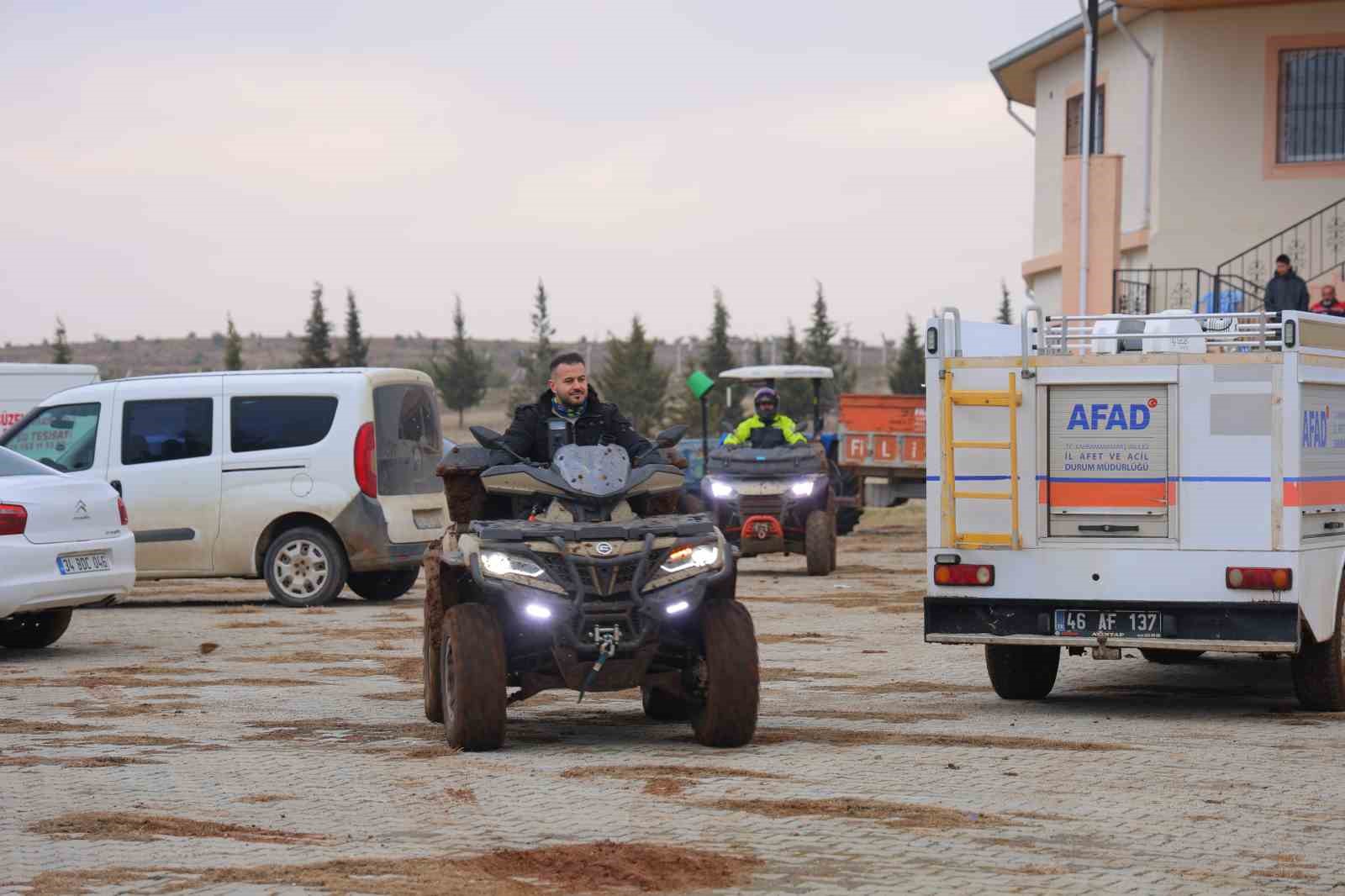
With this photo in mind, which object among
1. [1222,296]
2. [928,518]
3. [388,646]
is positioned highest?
[1222,296]

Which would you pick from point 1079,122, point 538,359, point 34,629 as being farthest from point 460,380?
point 34,629

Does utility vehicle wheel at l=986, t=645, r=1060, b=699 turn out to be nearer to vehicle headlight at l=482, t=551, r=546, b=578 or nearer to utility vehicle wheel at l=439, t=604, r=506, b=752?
vehicle headlight at l=482, t=551, r=546, b=578

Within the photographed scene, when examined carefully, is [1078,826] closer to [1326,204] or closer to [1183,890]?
[1183,890]

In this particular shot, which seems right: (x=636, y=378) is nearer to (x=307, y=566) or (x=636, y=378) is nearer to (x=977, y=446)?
(x=307, y=566)


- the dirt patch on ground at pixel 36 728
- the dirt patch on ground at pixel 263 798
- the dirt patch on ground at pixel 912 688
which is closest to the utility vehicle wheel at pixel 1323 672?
the dirt patch on ground at pixel 912 688

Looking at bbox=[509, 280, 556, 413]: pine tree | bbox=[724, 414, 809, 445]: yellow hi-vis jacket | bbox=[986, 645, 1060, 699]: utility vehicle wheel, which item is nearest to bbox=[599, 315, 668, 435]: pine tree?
bbox=[509, 280, 556, 413]: pine tree

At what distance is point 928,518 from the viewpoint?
38.3ft

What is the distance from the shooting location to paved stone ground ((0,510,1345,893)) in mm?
7020

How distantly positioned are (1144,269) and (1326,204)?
3.48 m

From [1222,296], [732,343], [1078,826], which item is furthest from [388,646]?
[732,343]

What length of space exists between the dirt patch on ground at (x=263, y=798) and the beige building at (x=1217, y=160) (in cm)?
2142

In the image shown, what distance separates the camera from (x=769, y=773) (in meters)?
8.84

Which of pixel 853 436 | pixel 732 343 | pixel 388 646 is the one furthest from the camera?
pixel 732 343

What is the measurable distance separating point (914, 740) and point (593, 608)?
5.77 feet
